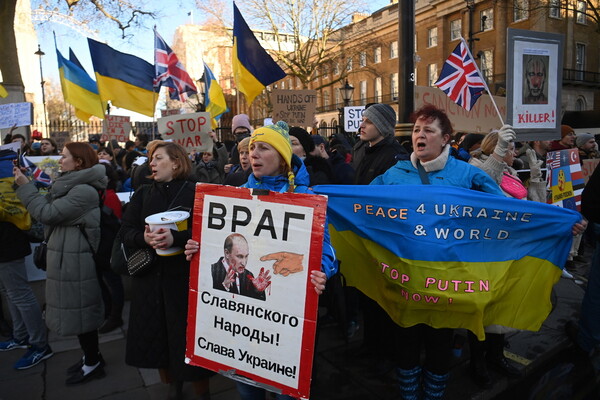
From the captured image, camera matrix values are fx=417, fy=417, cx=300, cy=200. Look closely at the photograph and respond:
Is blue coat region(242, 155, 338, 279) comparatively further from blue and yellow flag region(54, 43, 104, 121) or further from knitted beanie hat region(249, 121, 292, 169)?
blue and yellow flag region(54, 43, 104, 121)

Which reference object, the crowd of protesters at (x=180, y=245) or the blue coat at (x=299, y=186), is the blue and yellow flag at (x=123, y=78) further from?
the blue coat at (x=299, y=186)

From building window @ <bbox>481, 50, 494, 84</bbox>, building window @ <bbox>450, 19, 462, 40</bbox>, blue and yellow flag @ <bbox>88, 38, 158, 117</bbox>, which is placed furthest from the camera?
building window @ <bbox>450, 19, 462, 40</bbox>

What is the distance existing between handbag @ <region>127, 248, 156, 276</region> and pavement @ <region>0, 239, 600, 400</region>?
1.18 metres

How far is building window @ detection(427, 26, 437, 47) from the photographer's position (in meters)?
38.3

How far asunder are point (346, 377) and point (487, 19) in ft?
122

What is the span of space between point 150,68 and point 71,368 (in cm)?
486

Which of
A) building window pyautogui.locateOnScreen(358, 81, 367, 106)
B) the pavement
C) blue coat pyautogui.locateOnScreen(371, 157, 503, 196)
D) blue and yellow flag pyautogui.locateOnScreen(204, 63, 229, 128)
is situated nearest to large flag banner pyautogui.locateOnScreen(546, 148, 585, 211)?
the pavement

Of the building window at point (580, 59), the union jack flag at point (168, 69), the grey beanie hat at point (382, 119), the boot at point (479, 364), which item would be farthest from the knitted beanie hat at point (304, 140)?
the building window at point (580, 59)

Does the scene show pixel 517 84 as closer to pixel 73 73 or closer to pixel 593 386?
pixel 593 386

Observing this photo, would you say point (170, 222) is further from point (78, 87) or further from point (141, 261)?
point (78, 87)

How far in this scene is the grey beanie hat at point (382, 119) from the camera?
3699 millimetres

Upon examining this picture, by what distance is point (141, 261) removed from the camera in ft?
9.32

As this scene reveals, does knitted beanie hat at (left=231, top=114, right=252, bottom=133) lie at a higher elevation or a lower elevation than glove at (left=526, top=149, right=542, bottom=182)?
higher

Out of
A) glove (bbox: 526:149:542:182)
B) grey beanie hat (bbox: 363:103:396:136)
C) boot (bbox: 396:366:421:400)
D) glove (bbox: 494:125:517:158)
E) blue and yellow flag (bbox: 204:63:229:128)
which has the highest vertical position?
blue and yellow flag (bbox: 204:63:229:128)
